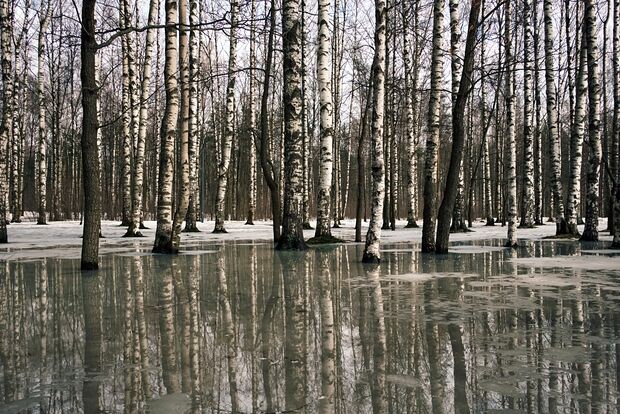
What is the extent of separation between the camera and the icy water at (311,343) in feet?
9.54

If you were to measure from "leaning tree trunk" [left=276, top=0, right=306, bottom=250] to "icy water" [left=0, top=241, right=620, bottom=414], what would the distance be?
5.72m

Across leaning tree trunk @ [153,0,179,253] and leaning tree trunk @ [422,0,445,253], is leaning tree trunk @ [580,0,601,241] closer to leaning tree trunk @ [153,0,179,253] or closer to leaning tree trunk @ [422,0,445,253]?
leaning tree trunk @ [422,0,445,253]

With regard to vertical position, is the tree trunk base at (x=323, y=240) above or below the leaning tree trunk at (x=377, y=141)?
below

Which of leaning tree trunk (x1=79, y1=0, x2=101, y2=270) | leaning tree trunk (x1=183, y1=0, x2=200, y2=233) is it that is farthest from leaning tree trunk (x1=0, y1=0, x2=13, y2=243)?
leaning tree trunk (x1=79, y1=0, x2=101, y2=270)

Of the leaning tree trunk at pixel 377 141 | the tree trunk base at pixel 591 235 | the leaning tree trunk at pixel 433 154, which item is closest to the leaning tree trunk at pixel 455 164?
the leaning tree trunk at pixel 433 154

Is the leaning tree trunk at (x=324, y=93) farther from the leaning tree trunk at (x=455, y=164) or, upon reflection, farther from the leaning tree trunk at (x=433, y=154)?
the leaning tree trunk at (x=455, y=164)

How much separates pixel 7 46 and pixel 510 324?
17.8 meters

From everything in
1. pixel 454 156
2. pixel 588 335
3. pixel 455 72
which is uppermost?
pixel 455 72

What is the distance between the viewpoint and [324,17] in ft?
46.2

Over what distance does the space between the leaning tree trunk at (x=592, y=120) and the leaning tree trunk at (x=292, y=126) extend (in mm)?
9140

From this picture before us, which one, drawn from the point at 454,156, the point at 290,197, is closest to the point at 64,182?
the point at 290,197

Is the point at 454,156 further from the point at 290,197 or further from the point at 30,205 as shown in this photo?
the point at 30,205

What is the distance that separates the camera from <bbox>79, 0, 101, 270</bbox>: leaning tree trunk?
361 inches

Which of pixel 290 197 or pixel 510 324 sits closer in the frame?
pixel 510 324
